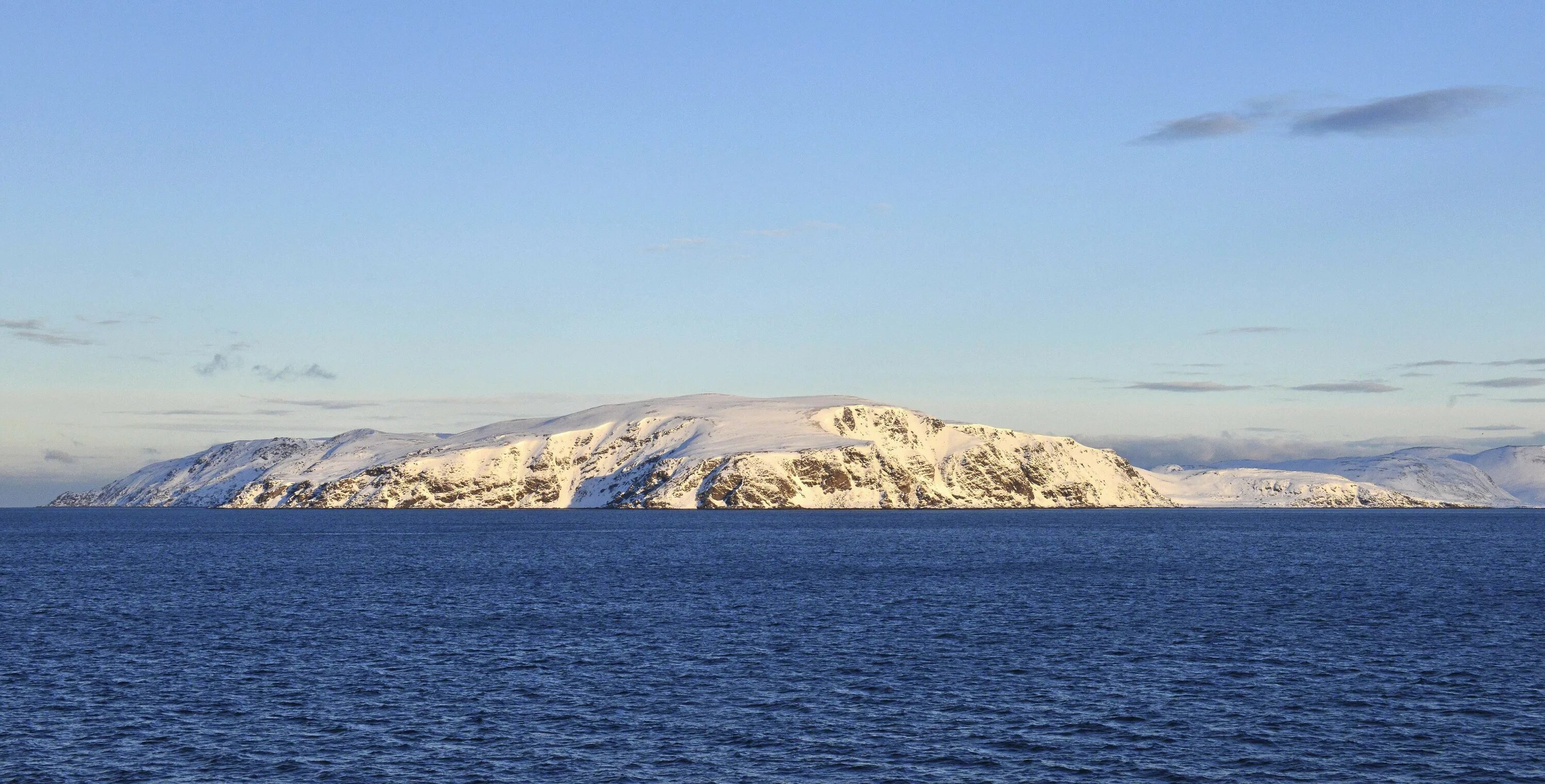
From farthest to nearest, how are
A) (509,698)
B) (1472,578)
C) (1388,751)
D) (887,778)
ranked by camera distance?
(1472,578) < (509,698) < (1388,751) < (887,778)

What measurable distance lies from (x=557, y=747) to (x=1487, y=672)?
48.3m

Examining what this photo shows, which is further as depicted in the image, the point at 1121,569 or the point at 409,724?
the point at 1121,569

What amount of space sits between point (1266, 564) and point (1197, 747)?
11303cm

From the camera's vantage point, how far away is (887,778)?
4578cm

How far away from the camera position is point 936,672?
67375 millimetres

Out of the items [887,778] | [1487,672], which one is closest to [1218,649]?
[1487,672]

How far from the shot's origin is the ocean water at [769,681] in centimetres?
4831

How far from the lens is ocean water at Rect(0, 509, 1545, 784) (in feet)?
159

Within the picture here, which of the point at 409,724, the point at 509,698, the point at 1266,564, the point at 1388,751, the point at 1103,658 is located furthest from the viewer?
the point at 1266,564

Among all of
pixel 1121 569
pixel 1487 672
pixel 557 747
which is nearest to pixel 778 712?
pixel 557 747

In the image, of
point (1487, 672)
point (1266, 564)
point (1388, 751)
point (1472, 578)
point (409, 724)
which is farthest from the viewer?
point (1266, 564)

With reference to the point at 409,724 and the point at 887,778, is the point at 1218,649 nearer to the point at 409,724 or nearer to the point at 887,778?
the point at 887,778

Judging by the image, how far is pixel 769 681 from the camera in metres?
64.8

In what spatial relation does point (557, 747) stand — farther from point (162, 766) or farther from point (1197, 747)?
point (1197, 747)
